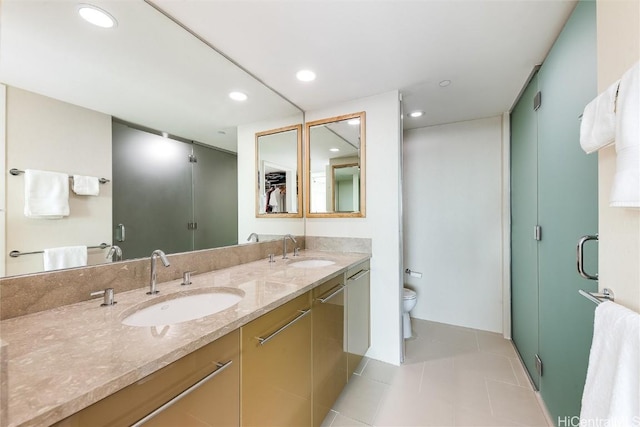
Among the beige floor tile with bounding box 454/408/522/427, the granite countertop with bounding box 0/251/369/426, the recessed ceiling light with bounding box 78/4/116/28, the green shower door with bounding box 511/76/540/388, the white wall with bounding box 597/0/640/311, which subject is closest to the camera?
the granite countertop with bounding box 0/251/369/426

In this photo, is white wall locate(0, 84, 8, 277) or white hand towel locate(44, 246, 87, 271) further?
white hand towel locate(44, 246, 87, 271)

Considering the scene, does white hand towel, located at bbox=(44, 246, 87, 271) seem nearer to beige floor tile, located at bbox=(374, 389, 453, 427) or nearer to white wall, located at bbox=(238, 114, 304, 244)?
white wall, located at bbox=(238, 114, 304, 244)

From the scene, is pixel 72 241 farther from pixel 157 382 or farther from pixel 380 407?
pixel 380 407

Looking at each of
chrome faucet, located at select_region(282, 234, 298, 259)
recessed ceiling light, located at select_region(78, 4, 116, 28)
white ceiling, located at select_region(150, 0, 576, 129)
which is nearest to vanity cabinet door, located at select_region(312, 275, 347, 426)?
chrome faucet, located at select_region(282, 234, 298, 259)

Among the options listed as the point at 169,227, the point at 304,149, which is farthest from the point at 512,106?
the point at 169,227

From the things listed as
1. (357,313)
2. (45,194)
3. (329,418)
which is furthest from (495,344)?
(45,194)

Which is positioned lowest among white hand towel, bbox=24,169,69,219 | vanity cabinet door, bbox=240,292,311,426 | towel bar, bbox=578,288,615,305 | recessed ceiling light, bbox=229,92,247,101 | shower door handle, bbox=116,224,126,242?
vanity cabinet door, bbox=240,292,311,426

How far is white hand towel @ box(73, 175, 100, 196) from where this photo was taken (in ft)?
3.41

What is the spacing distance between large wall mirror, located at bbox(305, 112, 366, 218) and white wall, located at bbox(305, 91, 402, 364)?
0.08 metres

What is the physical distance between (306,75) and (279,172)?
0.87 meters

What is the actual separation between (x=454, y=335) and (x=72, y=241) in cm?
318

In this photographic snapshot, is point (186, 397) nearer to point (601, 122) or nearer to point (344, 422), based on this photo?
point (344, 422)

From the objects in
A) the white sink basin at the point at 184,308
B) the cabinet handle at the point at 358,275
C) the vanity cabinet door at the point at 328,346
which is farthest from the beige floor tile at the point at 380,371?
the white sink basin at the point at 184,308

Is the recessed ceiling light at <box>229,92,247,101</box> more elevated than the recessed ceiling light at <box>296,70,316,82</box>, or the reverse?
the recessed ceiling light at <box>296,70,316,82</box>
